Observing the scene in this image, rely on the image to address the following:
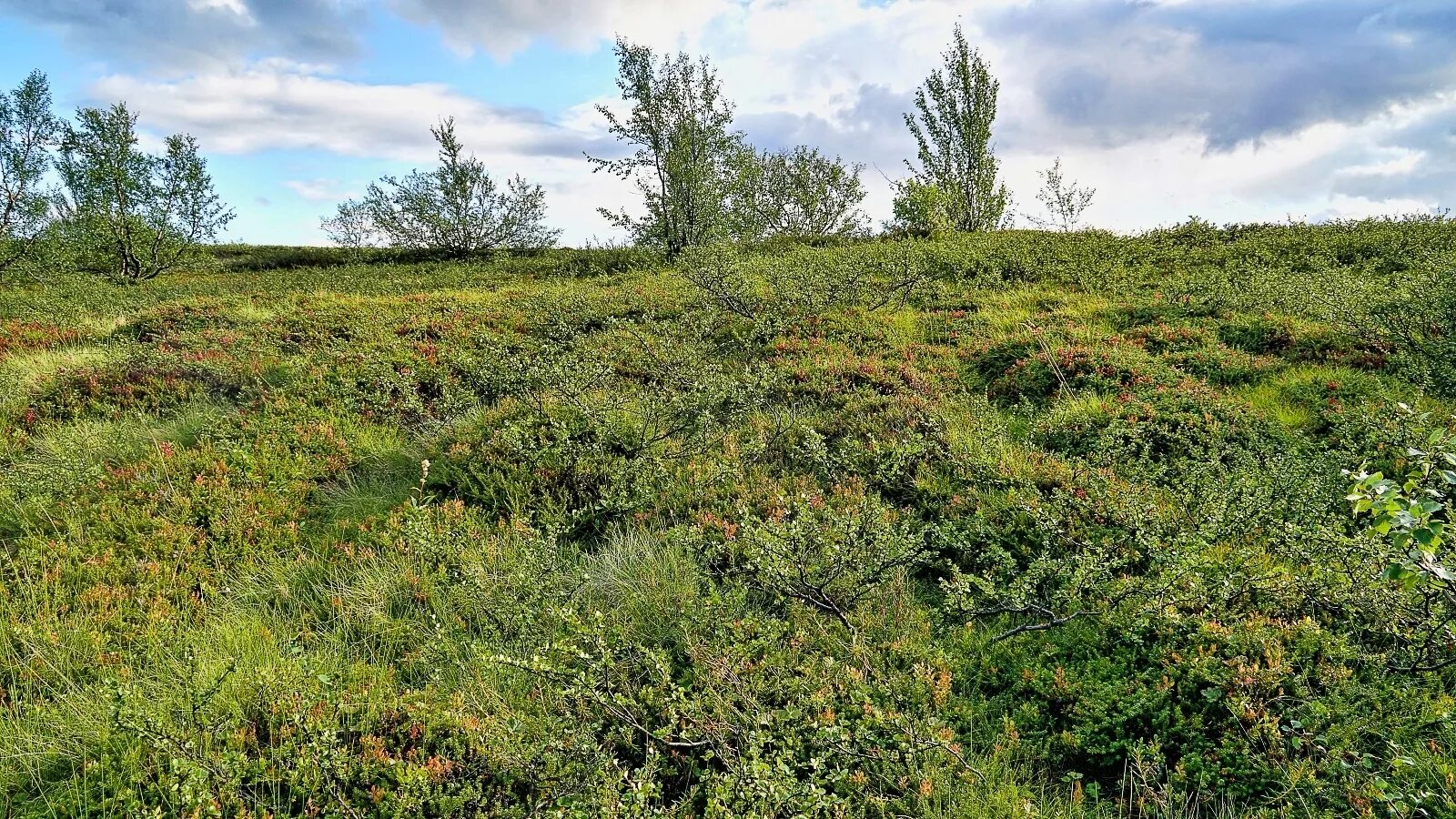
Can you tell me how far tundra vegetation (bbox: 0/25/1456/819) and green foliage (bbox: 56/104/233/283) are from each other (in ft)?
63.3

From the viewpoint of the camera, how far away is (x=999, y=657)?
4172mm

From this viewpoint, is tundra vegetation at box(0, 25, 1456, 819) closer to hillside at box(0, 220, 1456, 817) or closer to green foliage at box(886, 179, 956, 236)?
hillside at box(0, 220, 1456, 817)

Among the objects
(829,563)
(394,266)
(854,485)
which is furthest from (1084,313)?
(394,266)

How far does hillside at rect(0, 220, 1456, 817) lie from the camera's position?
3.22 metres

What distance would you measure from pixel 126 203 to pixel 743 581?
33.4m

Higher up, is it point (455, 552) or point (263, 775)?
point (455, 552)

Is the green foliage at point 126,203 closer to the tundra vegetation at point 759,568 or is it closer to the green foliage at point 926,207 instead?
the tundra vegetation at point 759,568

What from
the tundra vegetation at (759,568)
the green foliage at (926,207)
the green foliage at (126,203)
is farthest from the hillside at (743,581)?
the green foliage at (126,203)

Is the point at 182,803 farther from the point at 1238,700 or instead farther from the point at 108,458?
the point at 108,458

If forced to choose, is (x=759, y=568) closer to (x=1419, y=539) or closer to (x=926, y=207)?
(x=1419, y=539)

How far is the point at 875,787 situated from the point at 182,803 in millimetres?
3151

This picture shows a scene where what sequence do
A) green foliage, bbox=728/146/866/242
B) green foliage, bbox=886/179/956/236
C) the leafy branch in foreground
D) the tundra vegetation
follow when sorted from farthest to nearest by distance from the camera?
1. green foliage, bbox=728/146/866/242
2. green foliage, bbox=886/179/956/236
3. the tundra vegetation
4. the leafy branch in foreground

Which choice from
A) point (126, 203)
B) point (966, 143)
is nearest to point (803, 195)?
point (966, 143)

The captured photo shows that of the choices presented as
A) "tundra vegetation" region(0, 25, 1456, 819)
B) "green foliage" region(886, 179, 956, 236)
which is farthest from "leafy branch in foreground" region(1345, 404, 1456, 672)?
"green foliage" region(886, 179, 956, 236)
